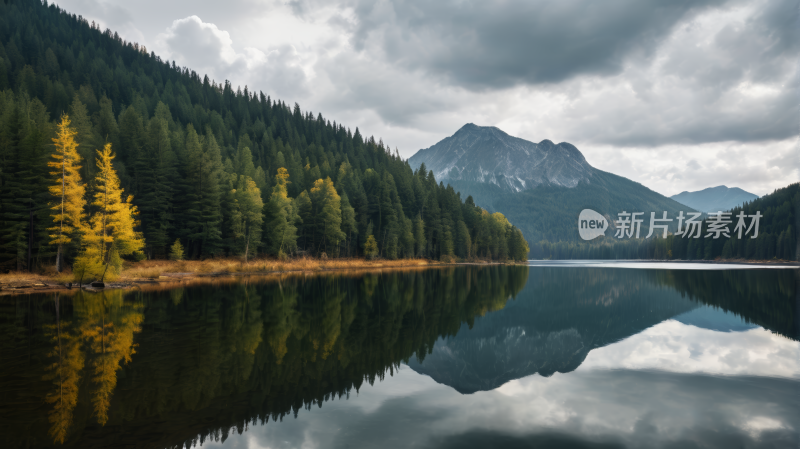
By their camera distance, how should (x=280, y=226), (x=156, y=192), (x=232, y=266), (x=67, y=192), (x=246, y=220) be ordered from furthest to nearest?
1. (x=280, y=226)
2. (x=246, y=220)
3. (x=156, y=192)
4. (x=232, y=266)
5. (x=67, y=192)

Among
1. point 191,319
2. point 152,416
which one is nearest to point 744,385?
point 152,416

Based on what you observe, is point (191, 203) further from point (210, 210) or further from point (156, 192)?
point (156, 192)

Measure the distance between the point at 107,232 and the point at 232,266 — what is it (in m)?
20.1

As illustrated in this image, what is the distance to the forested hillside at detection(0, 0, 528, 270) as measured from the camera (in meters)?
47.3

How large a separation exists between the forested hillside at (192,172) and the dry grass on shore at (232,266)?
9.97 feet

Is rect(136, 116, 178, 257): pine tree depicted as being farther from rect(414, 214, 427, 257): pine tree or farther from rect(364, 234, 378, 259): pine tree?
rect(414, 214, 427, 257): pine tree

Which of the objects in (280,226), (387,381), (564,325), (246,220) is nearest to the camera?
(387,381)

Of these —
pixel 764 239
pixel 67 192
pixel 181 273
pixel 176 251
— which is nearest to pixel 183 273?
pixel 181 273

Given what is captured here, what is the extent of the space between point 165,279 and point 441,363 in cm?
4865

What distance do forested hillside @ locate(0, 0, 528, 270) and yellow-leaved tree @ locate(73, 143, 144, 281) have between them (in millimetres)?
1369

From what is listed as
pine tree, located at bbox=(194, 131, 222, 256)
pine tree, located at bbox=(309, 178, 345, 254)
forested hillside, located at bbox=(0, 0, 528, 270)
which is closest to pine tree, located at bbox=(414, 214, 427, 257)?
forested hillside, located at bbox=(0, 0, 528, 270)

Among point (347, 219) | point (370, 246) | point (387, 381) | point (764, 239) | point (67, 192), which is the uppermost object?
point (764, 239)

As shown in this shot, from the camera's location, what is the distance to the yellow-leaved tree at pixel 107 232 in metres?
41.5

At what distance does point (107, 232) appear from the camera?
153 feet
